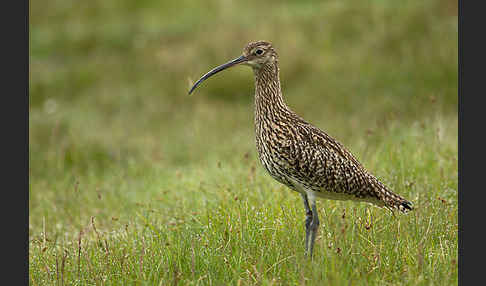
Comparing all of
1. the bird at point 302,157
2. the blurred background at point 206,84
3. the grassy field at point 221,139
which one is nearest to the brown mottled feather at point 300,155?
the bird at point 302,157

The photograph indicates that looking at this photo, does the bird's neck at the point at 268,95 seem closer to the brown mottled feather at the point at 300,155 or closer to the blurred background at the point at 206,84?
the brown mottled feather at the point at 300,155

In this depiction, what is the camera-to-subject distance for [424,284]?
4.46m

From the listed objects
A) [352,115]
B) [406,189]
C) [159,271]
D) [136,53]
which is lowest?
[159,271]

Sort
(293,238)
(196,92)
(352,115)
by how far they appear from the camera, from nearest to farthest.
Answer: (293,238)
(352,115)
(196,92)

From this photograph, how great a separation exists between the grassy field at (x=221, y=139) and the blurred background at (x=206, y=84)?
0.16ft

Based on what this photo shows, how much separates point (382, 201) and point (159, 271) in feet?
6.79

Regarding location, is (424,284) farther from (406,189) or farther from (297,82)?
(297,82)

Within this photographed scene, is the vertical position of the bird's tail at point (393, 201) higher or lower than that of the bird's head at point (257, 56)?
lower

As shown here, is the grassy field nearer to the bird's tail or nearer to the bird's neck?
the bird's tail

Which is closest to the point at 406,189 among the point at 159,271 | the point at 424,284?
the point at 424,284

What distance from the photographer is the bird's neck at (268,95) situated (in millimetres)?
5598

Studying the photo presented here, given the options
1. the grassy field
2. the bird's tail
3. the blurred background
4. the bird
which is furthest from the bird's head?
the blurred background

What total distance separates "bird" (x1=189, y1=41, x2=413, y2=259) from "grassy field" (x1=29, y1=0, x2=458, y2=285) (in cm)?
24

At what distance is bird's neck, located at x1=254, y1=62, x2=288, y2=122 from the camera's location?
560 cm
